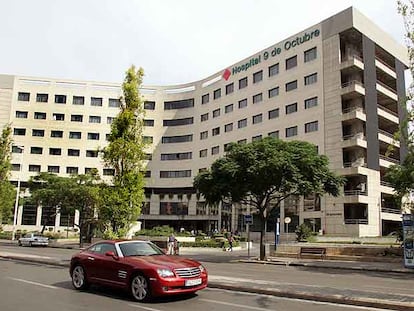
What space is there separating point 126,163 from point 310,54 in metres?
40.3

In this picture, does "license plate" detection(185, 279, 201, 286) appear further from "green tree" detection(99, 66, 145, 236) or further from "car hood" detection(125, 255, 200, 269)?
"green tree" detection(99, 66, 145, 236)

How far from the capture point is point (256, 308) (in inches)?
352

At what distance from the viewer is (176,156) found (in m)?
76.2

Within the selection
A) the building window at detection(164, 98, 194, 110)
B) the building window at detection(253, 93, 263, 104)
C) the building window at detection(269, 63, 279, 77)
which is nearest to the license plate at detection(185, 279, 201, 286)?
the building window at detection(269, 63, 279, 77)

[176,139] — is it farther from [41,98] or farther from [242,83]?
[41,98]

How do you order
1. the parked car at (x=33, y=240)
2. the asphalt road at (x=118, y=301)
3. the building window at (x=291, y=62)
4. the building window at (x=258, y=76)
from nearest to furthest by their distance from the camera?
the asphalt road at (x=118, y=301) → the parked car at (x=33, y=240) → the building window at (x=291, y=62) → the building window at (x=258, y=76)

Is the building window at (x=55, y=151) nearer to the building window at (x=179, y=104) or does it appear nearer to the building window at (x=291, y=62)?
the building window at (x=179, y=104)

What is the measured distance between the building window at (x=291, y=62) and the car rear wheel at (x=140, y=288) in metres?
50.4

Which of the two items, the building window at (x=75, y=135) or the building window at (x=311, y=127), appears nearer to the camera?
the building window at (x=311, y=127)

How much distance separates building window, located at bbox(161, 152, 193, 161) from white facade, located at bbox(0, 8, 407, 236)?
212 mm

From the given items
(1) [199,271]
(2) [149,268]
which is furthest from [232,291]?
(2) [149,268]

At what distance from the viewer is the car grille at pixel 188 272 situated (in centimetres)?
936

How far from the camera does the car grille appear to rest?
9359 mm

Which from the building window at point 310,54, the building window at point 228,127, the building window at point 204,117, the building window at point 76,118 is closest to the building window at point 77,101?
the building window at point 76,118
